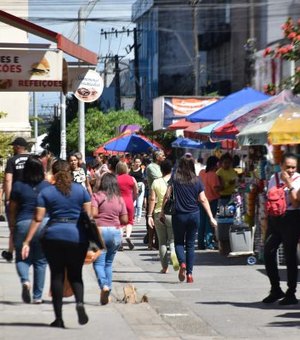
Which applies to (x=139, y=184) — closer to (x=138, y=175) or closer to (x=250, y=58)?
(x=138, y=175)

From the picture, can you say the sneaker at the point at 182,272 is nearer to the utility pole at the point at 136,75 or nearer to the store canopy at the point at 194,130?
the store canopy at the point at 194,130

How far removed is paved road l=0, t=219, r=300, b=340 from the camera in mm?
9430

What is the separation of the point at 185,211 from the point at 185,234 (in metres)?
0.33

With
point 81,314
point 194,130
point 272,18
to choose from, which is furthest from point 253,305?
point 272,18

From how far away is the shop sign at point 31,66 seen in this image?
12688mm

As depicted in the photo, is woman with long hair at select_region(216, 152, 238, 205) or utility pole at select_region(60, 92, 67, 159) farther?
utility pole at select_region(60, 92, 67, 159)

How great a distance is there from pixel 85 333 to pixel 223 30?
66.3 m

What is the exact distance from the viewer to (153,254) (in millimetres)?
17797

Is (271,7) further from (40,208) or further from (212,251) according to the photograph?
(40,208)

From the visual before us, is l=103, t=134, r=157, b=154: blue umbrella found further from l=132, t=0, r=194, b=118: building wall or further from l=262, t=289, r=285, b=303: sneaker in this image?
l=132, t=0, r=194, b=118: building wall

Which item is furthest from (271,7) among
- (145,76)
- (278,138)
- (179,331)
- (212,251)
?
(179,331)

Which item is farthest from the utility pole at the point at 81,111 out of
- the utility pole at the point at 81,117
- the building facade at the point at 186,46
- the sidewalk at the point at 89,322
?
the building facade at the point at 186,46

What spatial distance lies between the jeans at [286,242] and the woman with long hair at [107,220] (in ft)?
5.56

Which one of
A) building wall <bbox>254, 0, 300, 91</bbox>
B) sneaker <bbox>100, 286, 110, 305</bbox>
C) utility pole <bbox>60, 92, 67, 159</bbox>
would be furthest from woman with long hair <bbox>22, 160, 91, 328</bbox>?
building wall <bbox>254, 0, 300, 91</bbox>
